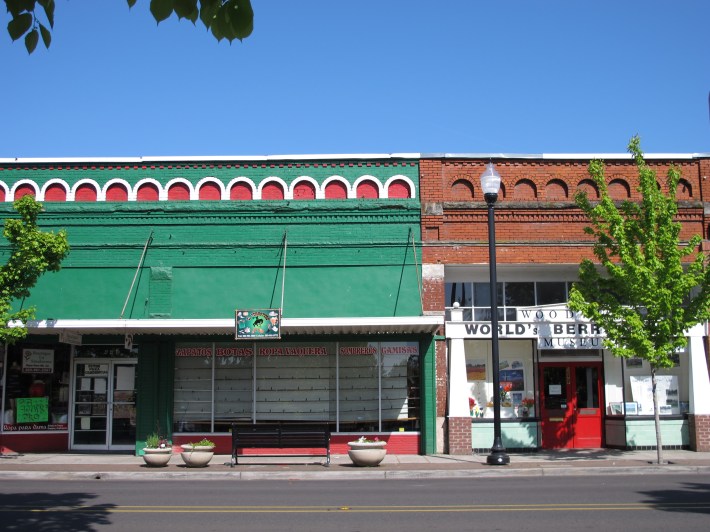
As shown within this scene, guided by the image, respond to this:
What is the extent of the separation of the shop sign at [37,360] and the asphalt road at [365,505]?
17.9ft

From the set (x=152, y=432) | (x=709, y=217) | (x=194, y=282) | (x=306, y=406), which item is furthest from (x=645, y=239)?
(x=152, y=432)

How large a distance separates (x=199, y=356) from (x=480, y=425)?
7.24 m

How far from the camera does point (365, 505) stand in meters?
11.2

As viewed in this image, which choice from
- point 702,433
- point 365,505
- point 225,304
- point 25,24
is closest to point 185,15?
point 25,24

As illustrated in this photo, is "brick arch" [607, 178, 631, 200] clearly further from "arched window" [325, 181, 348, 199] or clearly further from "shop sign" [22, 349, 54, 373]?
"shop sign" [22, 349, 54, 373]

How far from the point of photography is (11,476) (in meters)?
15.3

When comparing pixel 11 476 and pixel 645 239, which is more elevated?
pixel 645 239

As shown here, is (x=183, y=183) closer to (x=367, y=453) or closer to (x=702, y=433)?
(x=367, y=453)

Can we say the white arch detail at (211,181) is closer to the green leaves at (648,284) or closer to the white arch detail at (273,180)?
the white arch detail at (273,180)

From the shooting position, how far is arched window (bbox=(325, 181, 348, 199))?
20062mm

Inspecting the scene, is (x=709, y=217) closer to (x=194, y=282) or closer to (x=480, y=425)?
(x=480, y=425)

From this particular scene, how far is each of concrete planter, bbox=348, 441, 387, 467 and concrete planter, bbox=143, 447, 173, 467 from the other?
154 inches

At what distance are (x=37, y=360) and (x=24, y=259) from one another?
3.84 meters

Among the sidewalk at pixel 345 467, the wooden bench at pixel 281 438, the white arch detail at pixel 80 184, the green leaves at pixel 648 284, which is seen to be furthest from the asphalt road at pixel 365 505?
the white arch detail at pixel 80 184
